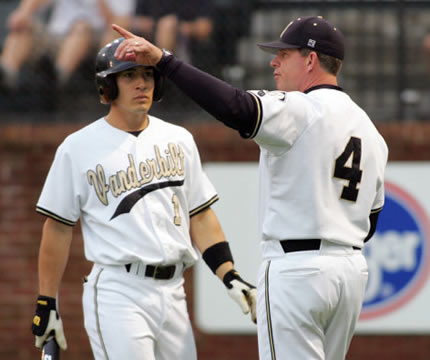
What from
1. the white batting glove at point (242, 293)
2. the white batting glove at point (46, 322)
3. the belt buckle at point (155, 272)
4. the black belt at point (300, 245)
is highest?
the black belt at point (300, 245)

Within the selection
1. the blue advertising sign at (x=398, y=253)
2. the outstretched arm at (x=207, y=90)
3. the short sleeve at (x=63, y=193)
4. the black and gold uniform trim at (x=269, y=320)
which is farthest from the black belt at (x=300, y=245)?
the blue advertising sign at (x=398, y=253)

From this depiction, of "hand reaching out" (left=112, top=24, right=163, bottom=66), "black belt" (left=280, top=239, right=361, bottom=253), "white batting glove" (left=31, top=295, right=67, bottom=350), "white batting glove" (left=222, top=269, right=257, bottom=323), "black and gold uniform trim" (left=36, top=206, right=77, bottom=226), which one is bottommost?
"white batting glove" (left=31, top=295, right=67, bottom=350)

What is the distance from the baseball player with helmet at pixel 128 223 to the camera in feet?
14.4

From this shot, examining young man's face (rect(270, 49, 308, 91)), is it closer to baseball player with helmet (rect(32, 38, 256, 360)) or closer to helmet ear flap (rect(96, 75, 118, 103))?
baseball player with helmet (rect(32, 38, 256, 360))

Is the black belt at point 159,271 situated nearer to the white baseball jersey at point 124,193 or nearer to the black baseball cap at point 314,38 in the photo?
the white baseball jersey at point 124,193

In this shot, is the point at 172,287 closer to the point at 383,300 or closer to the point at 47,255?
the point at 47,255

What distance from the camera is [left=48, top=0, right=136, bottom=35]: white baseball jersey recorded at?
742 centimetres

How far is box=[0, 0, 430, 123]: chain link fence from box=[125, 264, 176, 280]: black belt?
304 cm

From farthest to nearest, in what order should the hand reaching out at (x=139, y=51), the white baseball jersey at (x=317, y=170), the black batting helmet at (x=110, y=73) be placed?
the black batting helmet at (x=110, y=73), the white baseball jersey at (x=317, y=170), the hand reaching out at (x=139, y=51)

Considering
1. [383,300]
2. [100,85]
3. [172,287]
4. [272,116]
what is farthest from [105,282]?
[383,300]

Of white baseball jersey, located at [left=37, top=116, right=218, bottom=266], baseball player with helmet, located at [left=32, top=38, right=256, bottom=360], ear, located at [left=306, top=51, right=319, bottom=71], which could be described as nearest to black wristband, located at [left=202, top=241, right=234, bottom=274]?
baseball player with helmet, located at [left=32, top=38, right=256, bottom=360]

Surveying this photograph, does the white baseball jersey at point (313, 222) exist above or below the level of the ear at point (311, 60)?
below

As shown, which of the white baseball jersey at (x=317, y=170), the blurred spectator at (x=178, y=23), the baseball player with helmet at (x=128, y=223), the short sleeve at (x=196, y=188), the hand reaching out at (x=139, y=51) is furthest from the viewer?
the blurred spectator at (x=178, y=23)

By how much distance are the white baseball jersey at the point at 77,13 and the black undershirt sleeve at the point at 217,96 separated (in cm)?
382
